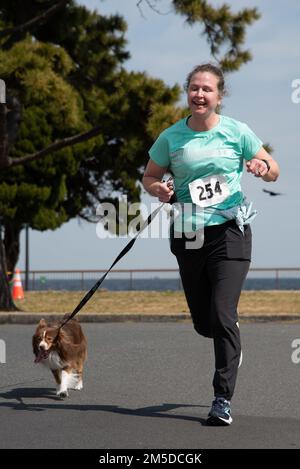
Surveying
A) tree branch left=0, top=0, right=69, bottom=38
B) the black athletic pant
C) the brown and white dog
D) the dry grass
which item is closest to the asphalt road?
the brown and white dog

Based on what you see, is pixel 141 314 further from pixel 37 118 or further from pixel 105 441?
pixel 37 118

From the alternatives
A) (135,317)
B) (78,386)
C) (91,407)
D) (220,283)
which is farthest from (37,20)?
(220,283)

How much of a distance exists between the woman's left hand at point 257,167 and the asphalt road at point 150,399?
59.9 inches

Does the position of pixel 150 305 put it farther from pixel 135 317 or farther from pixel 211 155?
pixel 211 155

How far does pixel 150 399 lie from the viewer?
22.8 feet

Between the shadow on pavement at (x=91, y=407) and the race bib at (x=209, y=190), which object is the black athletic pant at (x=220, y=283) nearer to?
the race bib at (x=209, y=190)

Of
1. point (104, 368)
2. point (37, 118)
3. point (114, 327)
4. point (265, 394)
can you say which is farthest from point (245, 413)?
point (37, 118)

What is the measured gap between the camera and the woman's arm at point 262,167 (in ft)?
19.0

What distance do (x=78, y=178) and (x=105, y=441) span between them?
3350 centimetres

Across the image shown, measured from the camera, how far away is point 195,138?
592 cm

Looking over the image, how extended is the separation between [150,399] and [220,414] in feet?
4.48

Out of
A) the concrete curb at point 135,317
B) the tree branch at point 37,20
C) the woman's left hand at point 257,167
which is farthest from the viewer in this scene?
the tree branch at point 37,20

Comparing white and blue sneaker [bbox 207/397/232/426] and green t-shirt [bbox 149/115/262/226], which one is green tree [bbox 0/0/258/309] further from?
white and blue sneaker [bbox 207/397/232/426]

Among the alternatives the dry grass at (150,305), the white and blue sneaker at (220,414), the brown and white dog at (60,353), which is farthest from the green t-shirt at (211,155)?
the dry grass at (150,305)
